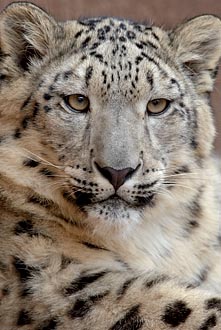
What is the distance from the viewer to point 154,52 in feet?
12.4

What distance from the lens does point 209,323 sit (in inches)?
125

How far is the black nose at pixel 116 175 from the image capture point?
330 centimetres

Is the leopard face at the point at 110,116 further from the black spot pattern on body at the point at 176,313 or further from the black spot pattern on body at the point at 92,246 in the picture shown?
the black spot pattern on body at the point at 176,313

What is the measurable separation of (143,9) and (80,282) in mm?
3742

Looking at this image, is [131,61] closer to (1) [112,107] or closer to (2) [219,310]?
(1) [112,107]

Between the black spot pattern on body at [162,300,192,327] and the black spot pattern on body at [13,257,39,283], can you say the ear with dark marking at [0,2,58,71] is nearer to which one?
the black spot pattern on body at [13,257,39,283]

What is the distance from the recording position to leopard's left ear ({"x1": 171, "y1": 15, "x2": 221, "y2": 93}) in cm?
392

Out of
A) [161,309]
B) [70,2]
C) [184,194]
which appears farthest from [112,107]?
[70,2]

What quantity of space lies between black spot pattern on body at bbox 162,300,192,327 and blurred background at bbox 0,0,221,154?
302 centimetres

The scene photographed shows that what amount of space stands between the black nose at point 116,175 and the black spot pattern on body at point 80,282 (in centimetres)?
34

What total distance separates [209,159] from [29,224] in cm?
88

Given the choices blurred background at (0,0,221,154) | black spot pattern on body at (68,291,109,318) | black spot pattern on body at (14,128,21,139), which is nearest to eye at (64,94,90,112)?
black spot pattern on body at (14,128,21,139)

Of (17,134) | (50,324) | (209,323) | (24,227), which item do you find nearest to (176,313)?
(209,323)

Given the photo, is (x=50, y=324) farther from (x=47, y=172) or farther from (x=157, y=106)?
(x=157, y=106)
